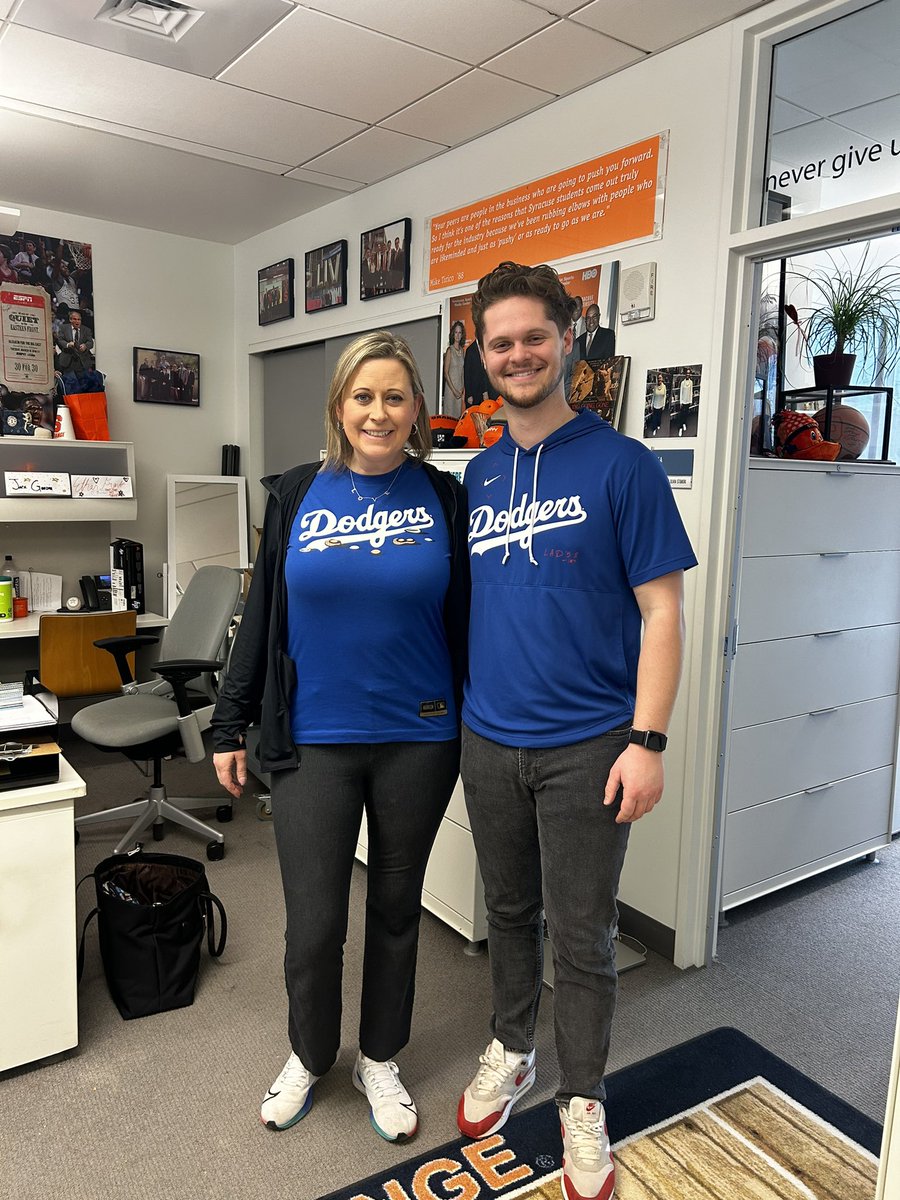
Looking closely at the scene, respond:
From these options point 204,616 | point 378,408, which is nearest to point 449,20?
point 378,408

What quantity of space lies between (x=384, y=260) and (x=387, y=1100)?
3097 mm

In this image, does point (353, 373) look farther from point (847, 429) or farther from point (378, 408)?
point (847, 429)

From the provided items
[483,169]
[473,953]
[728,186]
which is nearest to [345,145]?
[483,169]

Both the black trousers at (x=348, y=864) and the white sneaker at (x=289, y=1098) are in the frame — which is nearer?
the black trousers at (x=348, y=864)

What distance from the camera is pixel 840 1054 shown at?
2.17m

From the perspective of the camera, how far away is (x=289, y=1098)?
1855 mm

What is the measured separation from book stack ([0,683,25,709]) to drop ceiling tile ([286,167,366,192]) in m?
2.43

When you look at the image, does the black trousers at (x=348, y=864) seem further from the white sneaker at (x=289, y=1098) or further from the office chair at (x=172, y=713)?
the office chair at (x=172, y=713)

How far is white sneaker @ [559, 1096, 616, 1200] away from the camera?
165 centimetres

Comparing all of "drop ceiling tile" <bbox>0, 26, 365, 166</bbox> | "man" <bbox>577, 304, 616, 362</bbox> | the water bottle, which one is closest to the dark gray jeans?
"man" <bbox>577, 304, 616, 362</bbox>

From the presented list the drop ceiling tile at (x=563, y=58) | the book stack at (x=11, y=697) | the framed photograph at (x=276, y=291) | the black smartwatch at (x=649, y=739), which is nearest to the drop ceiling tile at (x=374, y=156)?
the drop ceiling tile at (x=563, y=58)

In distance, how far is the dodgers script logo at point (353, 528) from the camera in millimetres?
1654

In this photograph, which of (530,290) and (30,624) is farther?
(30,624)

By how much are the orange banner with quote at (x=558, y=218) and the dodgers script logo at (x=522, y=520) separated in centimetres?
136
